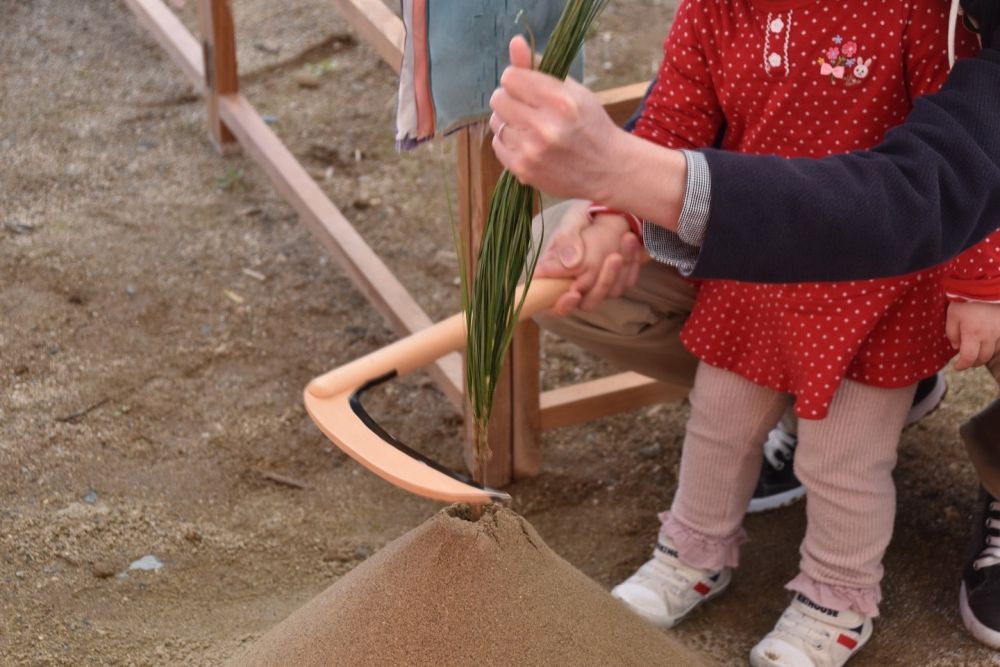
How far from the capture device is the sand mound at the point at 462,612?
4.12 ft

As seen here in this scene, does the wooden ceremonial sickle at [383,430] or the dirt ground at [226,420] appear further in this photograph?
the dirt ground at [226,420]

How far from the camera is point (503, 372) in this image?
189 centimetres

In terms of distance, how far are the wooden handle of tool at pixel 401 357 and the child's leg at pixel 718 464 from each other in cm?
36

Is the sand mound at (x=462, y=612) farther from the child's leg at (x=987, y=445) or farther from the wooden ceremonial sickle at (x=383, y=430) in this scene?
the child's leg at (x=987, y=445)

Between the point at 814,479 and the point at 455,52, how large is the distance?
0.68 meters

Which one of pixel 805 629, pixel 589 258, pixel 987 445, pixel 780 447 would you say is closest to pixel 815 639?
pixel 805 629

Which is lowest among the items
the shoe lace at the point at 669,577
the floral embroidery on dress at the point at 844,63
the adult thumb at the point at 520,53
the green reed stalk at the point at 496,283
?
the shoe lace at the point at 669,577

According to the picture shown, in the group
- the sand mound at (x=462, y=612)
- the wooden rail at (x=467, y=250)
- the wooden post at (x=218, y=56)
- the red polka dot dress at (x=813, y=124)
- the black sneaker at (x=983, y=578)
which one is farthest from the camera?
the wooden post at (x=218, y=56)

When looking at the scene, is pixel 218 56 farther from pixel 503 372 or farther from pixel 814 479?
pixel 814 479

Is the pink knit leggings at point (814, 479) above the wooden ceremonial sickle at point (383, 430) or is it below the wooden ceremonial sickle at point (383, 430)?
below

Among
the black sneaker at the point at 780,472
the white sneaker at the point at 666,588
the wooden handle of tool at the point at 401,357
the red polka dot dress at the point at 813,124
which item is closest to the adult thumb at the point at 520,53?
the wooden handle of tool at the point at 401,357

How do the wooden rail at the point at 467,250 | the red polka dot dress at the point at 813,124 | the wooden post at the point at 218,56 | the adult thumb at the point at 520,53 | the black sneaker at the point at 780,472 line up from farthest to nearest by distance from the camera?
the wooden post at the point at 218,56, the black sneaker at the point at 780,472, the wooden rail at the point at 467,250, the red polka dot dress at the point at 813,124, the adult thumb at the point at 520,53

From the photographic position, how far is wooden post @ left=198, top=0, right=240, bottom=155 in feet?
9.37

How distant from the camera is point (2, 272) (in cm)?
244
